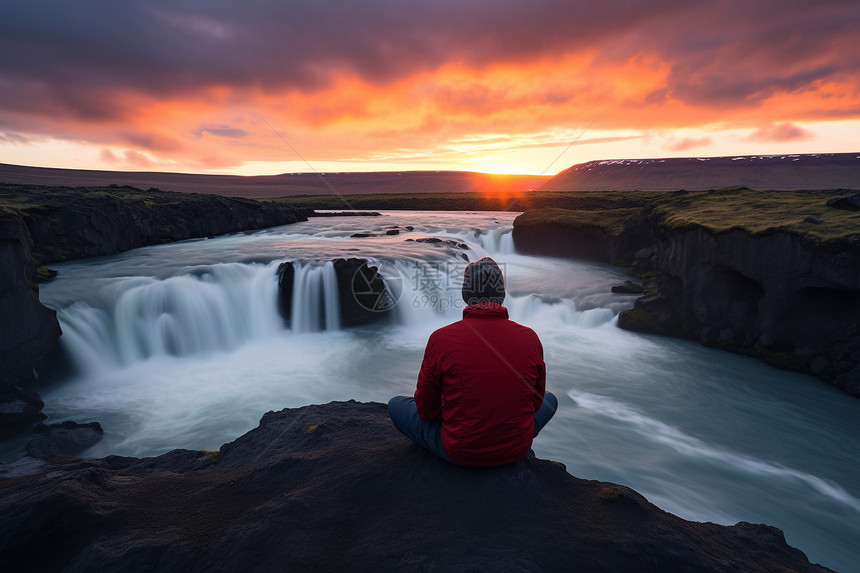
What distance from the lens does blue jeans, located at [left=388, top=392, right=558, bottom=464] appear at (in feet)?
13.0

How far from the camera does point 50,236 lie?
21078mm

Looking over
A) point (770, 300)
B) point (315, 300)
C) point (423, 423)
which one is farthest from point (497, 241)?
point (423, 423)

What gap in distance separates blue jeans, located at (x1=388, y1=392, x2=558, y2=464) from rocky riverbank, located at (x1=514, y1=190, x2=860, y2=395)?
12.7 meters

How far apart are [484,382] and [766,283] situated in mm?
14386

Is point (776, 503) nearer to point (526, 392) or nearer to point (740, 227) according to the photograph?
point (526, 392)

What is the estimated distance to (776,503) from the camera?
27.1ft

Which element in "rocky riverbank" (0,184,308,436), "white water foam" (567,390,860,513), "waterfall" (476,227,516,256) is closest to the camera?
"white water foam" (567,390,860,513)

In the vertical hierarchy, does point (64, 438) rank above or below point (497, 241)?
below

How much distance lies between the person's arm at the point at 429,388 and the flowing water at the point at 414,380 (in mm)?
6503

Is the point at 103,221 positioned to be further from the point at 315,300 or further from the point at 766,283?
the point at 766,283

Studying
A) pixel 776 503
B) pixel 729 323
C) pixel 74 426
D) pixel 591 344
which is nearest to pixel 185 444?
pixel 74 426

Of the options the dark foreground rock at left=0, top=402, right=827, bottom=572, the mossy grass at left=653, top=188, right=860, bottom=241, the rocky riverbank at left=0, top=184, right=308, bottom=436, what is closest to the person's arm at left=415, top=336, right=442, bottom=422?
the dark foreground rock at left=0, top=402, right=827, bottom=572

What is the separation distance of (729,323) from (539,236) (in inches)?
799

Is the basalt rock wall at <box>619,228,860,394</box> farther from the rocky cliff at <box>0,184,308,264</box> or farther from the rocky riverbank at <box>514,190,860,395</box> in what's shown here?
the rocky cliff at <box>0,184,308,264</box>
